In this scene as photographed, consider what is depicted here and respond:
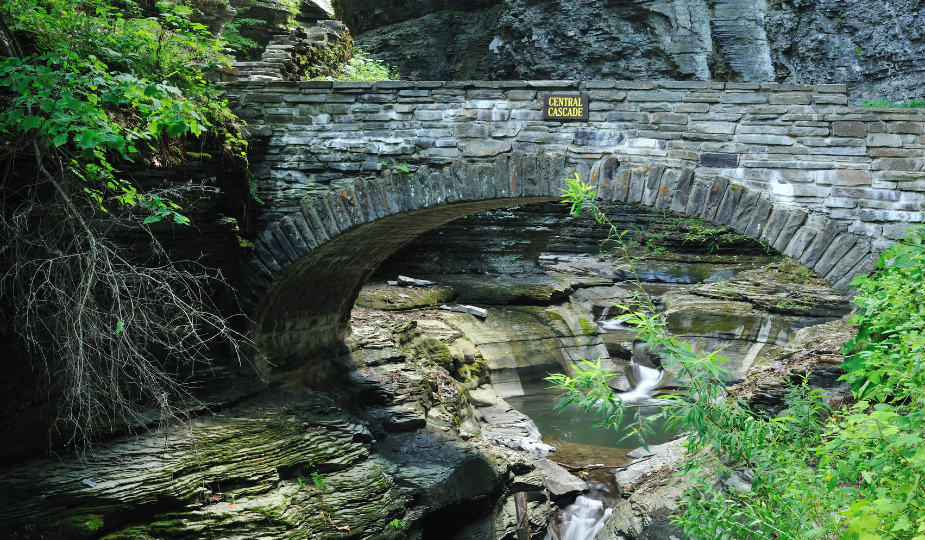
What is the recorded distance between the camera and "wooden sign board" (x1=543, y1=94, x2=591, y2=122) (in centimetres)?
520

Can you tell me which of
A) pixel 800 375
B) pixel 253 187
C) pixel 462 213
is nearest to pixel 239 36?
pixel 253 187

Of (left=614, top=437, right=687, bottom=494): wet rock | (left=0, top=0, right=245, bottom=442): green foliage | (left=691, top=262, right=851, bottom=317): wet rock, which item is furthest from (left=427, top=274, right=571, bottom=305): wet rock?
(left=0, top=0, right=245, bottom=442): green foliage

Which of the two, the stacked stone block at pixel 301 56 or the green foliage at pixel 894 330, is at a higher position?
the stacked stone block at pixel 301 56

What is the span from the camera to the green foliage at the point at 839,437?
2.09 m

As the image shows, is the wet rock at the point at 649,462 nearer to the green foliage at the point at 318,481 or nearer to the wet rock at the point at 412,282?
the green foliage at the point at 318,481

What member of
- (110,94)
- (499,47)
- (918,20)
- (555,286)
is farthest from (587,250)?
(110,94)

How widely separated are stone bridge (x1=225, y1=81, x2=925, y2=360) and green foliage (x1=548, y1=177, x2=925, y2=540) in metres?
0.70

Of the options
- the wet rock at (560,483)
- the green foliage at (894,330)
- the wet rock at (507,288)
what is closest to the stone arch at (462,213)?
the green foliage at (894,330)

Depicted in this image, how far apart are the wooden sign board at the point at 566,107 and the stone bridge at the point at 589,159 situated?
64mm

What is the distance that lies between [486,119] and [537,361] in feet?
15.9

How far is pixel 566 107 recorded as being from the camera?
5223mm

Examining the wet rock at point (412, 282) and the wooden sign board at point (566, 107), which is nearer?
the wooden sign board at point (566, 107)

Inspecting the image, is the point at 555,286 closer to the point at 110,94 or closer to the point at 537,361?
the point at 537,361

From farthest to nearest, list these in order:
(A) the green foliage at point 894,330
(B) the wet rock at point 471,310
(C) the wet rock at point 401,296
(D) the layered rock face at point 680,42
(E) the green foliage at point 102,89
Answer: (D) the layered rock face at point 680,42 → (B) the wet rock at point 471,310 → (C) the wet rock at point 401,296 → (E) the green foliage at point 102,89 → (A) the green foliage at point 894,330
